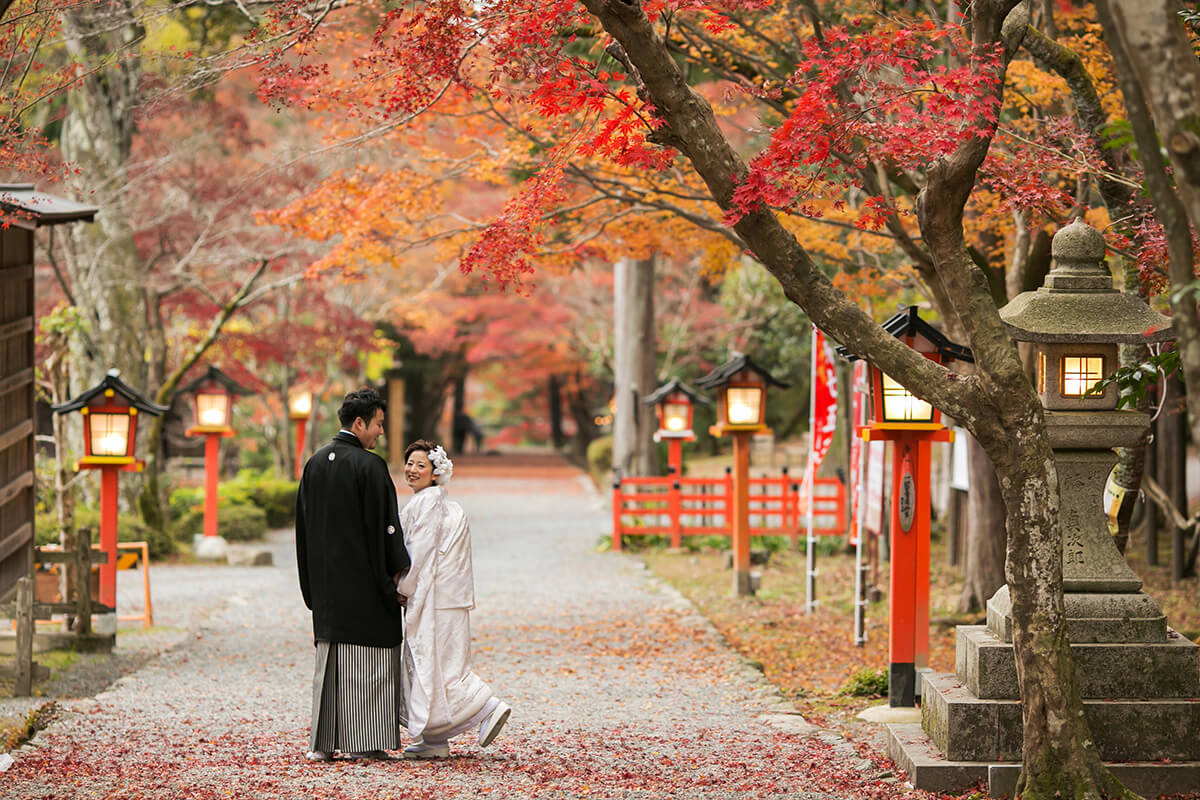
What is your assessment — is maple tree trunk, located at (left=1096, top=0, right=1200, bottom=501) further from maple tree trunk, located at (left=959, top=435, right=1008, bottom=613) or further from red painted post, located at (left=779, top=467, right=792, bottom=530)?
red painted post, located at (left=779, top=467, right=792, bottom=530)

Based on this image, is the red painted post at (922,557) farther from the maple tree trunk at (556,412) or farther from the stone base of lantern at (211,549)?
the maple tree trunk at (556,412)

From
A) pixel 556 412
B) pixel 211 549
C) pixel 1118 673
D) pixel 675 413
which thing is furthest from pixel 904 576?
pixel 556 412

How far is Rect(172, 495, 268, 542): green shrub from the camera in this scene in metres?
19.8

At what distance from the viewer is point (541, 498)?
1139 inches

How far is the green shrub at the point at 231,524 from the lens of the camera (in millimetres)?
19812

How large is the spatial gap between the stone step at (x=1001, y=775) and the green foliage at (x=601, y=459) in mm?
23907

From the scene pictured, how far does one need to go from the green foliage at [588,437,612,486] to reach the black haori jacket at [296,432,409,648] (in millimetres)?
23394

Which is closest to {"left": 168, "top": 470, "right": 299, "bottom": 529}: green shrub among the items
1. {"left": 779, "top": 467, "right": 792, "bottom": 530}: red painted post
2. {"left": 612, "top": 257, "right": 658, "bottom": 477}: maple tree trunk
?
{"left": 612, "top": 257, "right": 658, "bottom": 477}: maple tree trunk

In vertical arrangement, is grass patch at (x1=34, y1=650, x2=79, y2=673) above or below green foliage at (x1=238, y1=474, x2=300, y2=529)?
below

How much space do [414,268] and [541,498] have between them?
5.86 metres

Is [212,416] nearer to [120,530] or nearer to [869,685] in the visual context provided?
[120,530]

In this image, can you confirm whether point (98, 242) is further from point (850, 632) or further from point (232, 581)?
point (850, 632)

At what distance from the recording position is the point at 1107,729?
5.89 metres

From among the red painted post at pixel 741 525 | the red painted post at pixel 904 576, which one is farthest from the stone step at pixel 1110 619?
the red painted post at pixel 741 525
